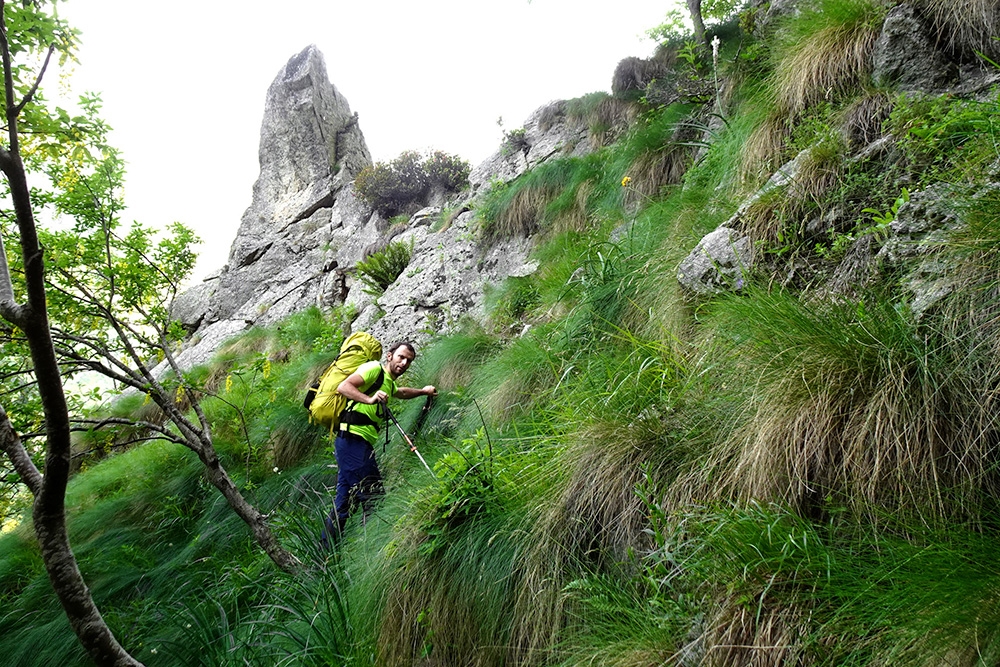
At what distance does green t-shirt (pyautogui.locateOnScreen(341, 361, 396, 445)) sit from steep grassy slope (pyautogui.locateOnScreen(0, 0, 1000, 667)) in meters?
0.44

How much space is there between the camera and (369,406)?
4430mm

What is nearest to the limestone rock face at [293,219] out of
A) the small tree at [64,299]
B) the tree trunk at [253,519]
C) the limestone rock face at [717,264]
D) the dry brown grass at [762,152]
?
the small tree at [64,299]

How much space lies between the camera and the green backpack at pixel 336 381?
4.53m

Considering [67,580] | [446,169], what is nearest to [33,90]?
[67,580]

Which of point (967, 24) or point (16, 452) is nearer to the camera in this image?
point (16, 452)

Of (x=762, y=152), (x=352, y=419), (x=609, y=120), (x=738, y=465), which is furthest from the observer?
A: (x=609, y=120)

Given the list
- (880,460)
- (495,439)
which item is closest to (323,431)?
(495,439)

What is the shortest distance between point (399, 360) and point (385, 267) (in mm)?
5085

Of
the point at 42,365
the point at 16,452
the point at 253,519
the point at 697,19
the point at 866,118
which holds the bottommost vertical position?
the point at 253,519

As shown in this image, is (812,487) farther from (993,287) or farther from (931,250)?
(931,250)

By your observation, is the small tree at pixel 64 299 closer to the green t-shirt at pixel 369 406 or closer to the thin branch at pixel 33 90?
the thin branch at pixel 33 90

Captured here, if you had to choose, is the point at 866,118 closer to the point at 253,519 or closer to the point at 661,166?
the point at 661,166

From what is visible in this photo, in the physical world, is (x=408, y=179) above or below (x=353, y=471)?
above

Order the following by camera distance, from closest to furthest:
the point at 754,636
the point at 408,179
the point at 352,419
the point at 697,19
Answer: the point at 754,636 < the point at 352,419 < the point at 697,19 < the point at 408,179
